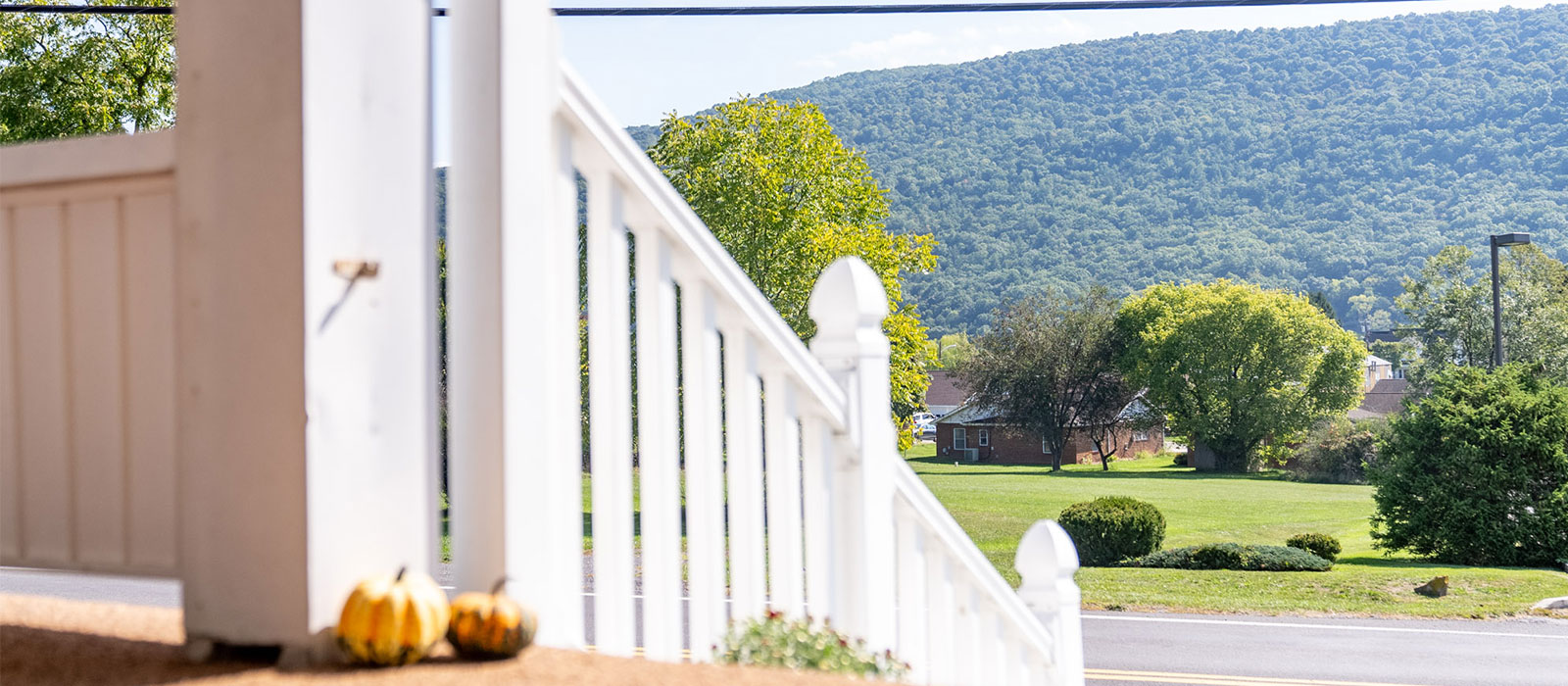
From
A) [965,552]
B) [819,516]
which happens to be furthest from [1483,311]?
[819,516]

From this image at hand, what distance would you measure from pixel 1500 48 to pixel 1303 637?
381 ft

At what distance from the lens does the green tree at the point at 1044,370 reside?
169ft

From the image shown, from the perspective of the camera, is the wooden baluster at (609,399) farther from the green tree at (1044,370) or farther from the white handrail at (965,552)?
the green tree at (1044,370)

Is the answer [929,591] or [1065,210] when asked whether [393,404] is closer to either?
[929,591]

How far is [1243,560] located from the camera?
57.4 feet

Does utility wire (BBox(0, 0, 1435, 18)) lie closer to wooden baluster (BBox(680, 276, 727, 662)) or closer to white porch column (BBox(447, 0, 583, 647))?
wooden baluster (BBox(680, 276, 727, 662))

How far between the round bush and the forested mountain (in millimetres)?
72436

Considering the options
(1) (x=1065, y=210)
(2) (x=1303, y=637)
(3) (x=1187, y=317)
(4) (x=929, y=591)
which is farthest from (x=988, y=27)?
(4) (x=929, y=591)

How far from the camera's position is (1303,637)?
39.9ft

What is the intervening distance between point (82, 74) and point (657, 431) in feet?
57.9

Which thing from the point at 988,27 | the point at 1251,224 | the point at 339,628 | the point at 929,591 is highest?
the point at 988,27

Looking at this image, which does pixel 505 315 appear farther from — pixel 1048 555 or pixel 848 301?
pixel 1048 555

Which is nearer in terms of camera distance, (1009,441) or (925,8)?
(925,8)

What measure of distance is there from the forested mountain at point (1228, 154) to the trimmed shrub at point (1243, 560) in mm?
74187
